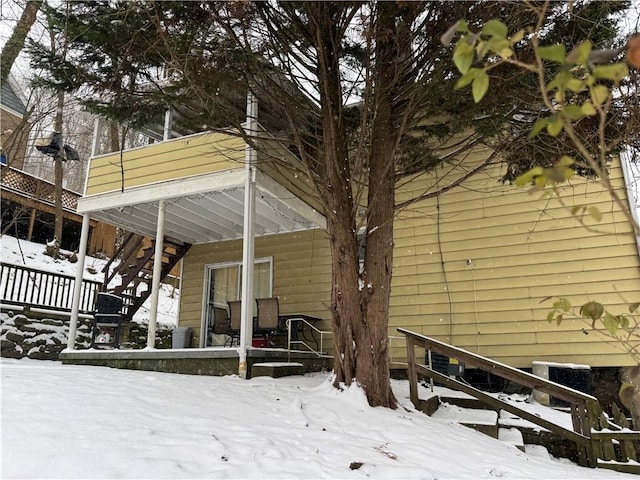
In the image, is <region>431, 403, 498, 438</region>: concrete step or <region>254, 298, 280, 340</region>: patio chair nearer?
<region>431, 403, 498, 438</region>: concrete step

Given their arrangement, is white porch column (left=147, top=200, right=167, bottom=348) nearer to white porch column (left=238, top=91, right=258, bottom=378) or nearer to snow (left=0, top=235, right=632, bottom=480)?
white porch column (left=238, top=91, right=258, bottom=378)

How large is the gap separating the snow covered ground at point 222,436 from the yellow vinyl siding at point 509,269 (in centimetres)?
268

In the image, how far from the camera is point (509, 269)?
313 inches

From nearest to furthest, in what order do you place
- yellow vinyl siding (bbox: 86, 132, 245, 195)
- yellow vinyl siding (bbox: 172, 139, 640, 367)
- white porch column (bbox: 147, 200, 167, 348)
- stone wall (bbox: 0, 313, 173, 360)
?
white porch column (bbox: 147, 200, 167, 348) < yellow vinyl siding (bbox: 172, 139, 640, 367) < yellow vinyl siding (bbox: 86, 132, 245, 195) < stone wall (bbox: 0, 313, 173, 360)

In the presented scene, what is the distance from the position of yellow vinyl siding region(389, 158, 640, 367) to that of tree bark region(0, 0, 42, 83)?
6943 millimetres

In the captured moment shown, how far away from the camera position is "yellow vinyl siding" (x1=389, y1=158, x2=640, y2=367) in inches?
283

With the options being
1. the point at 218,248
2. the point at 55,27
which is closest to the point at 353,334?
the point at 55,27

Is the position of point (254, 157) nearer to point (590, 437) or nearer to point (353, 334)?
point (353, 334)

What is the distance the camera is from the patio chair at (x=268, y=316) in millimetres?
7887

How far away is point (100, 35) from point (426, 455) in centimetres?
515

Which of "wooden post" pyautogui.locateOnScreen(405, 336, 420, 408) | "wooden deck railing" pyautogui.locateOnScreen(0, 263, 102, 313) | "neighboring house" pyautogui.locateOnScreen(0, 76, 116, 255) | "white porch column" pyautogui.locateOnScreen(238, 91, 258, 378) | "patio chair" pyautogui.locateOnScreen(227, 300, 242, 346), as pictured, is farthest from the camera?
"neighboring house" pyautogui.locateOnScreen(0, 76, 116, 255)

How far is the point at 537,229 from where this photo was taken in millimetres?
7902

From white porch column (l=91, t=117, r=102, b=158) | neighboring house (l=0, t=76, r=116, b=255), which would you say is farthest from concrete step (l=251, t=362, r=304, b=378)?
neighboring house (l=0, t=76, r=116, b=255)

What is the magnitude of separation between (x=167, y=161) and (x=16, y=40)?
3.10 m
